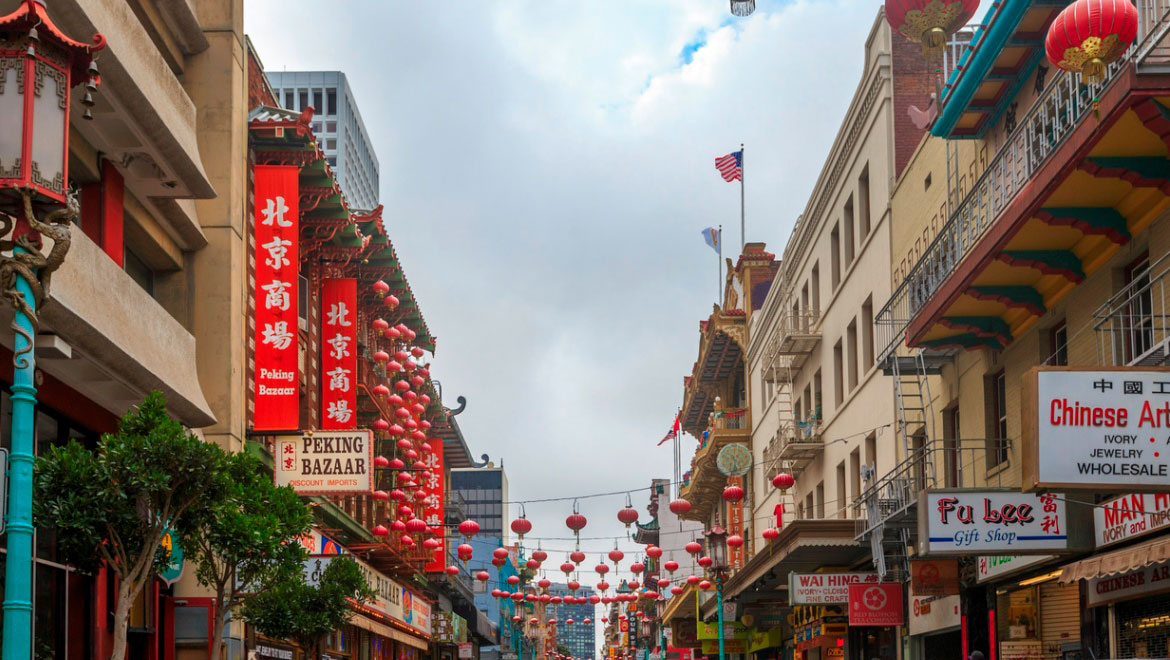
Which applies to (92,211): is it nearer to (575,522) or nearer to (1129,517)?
(1129,517)

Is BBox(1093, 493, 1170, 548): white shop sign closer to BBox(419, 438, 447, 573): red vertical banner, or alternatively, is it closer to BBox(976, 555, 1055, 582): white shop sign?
BBox(976, 555, 1055, 582): white shop sign

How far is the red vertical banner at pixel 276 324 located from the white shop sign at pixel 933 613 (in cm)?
1217

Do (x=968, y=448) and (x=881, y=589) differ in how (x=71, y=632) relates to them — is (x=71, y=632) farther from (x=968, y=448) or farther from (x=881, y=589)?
(x=881, y=589)

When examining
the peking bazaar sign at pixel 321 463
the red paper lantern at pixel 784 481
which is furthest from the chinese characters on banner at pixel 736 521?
the peking bazaar sign at pixel 321 463

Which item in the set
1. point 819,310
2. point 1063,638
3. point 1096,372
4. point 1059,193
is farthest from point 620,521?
point 1096,372

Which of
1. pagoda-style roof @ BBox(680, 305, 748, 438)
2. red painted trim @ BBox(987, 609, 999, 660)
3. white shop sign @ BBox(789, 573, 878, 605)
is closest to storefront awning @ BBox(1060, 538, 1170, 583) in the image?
red painted trim @ BBox(987, 609, 999, 660)

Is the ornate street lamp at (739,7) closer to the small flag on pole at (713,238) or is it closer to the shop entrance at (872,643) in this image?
the shop entrance at (872,643)

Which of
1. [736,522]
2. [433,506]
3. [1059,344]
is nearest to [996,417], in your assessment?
[1059,344]

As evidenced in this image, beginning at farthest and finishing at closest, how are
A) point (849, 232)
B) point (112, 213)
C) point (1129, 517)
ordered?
point (849, 232) < point (112, 213) < point (1129, 517)

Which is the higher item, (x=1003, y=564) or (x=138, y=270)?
(x=138, y=270)

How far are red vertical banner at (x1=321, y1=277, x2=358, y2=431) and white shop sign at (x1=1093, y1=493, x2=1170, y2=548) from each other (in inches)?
776

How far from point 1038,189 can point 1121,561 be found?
4244 mm

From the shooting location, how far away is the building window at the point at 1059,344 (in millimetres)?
19891

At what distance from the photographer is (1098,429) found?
40.6ft
